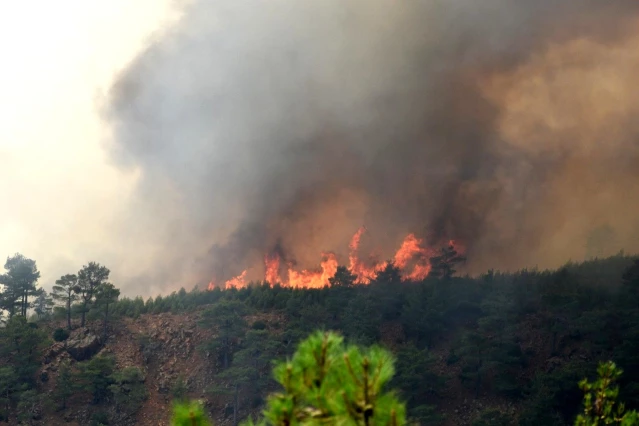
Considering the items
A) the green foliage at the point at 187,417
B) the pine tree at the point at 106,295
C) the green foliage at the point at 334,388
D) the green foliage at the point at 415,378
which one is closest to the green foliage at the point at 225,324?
the pine tree at the point at 106,295

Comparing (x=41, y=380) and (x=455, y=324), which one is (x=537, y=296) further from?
(x=41, y=380)

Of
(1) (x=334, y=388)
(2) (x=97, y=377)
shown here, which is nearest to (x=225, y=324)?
(2) (x=97, y=377)

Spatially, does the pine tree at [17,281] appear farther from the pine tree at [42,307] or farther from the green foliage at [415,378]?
the green foliage at [415,378]

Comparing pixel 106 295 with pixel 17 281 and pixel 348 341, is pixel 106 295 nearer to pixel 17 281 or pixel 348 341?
pixel 17 281

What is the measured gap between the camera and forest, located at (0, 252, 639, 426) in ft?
127

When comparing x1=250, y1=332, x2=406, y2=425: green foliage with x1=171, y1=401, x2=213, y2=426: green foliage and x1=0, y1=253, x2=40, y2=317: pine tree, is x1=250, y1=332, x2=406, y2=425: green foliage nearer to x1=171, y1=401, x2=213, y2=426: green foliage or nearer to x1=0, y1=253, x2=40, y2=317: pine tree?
x1=171, y1=401, x2=213, y2=426: green foliage

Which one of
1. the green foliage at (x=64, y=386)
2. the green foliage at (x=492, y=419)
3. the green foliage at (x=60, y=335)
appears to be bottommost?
the green foliage at (x=492, y=419)

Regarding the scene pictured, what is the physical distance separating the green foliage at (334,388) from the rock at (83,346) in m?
50.6

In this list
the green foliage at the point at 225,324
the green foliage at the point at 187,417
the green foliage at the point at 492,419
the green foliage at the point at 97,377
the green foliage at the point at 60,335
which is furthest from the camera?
the green foliage at the point at 60,335

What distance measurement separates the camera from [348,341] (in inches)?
1348

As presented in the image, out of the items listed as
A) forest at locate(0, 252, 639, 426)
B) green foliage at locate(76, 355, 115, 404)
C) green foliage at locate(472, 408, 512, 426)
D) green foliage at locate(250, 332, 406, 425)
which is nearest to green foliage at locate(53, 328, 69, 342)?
forest at locate(0, 252, 639, 426)

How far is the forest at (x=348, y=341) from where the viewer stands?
127 feet

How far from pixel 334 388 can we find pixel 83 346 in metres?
51.1

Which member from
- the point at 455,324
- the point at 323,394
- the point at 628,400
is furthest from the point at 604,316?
the point at 323,394
